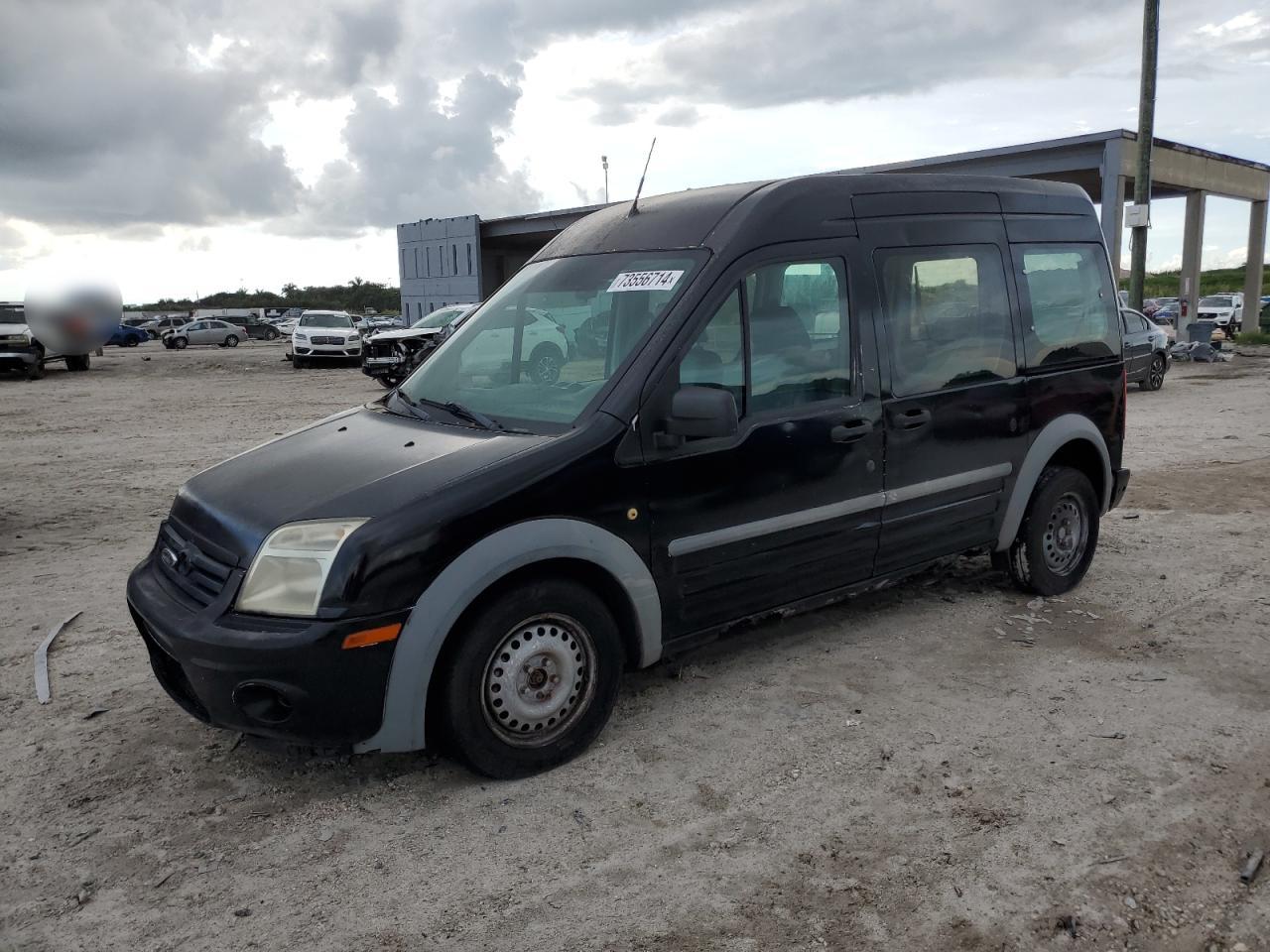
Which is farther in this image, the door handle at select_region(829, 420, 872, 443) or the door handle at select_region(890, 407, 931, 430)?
the door handle at select_region(890, 407, 931, 430)

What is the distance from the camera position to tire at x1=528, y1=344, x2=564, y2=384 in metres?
4.01

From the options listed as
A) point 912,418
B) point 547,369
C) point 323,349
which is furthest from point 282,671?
point 323,349

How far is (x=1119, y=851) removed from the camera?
304 centimetres

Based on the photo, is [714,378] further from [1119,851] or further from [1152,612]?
[1152,612]

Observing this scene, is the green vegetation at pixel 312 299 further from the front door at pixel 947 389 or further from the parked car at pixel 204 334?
the front door at pixel 947 389

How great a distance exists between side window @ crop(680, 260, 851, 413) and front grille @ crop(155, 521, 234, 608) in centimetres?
175

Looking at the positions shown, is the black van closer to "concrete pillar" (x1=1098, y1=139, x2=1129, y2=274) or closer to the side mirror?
the side mirror

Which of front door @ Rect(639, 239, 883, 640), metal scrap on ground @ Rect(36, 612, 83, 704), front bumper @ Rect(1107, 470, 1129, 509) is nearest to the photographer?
front door @ Rect(639, 239, 883, 640)

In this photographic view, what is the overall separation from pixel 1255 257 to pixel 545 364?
35031mm

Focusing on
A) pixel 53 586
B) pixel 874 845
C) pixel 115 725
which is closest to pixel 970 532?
pixel 874 845

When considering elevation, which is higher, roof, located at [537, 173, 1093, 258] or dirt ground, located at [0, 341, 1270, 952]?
roof, located at [537, 173, 1093, 258]

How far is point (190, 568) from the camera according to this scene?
11.7 ft

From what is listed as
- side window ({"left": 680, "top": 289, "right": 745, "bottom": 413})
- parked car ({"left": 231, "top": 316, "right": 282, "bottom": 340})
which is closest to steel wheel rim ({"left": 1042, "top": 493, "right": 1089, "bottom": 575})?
side window ({"left": 680, "top": 289, "right": 745, "bottom": 413})

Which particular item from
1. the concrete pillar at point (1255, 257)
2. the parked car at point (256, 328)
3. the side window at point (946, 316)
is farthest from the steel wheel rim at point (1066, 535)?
the parked car at point (256, 328)
